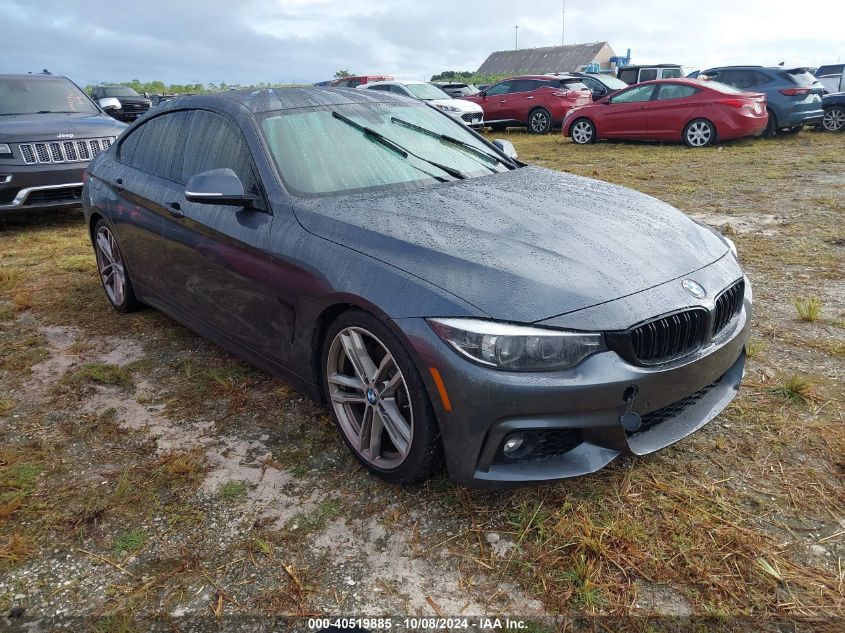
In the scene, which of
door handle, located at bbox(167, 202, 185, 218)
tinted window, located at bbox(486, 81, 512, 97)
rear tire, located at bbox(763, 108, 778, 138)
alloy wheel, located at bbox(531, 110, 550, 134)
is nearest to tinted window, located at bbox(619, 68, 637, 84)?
tinted window, located at bbox(486, 81, 512, 97)

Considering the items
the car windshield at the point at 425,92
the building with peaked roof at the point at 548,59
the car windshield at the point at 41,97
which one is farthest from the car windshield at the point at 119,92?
the building with peaked roof at the point at 548,59

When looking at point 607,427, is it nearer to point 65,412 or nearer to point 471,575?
point 471,575

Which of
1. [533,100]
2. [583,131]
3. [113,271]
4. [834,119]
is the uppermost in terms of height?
[533,100]

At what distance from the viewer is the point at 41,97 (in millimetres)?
8375

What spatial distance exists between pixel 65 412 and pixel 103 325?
1.35 meters

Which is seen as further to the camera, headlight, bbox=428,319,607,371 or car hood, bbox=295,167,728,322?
car hood, bbox=295,167,728,322

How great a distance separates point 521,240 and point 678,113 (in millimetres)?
12002

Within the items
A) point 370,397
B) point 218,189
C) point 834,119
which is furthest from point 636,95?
point 370,397

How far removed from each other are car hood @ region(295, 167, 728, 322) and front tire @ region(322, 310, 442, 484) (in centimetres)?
32

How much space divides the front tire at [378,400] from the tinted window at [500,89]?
16.0 m

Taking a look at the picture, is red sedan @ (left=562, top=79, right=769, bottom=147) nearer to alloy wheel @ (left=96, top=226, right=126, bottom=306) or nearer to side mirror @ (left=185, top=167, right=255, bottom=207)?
alloy wheel @ (left=96, top=226, right=126, bottom=306)

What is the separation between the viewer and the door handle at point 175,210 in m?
A: 3.59

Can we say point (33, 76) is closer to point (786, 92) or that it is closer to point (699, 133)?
point (699, 133)

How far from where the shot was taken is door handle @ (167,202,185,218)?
141 inches
